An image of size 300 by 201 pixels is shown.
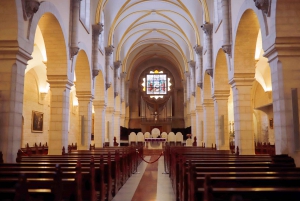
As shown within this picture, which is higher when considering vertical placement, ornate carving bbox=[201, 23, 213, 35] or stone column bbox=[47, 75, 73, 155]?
ornate carving bbox=[201, 23, 213, 35]

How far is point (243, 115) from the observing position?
1178cm

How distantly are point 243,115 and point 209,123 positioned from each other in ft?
23.1

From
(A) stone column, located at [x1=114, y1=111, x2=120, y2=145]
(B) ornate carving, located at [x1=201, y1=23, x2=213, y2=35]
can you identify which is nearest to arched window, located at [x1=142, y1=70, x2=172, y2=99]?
(A) stone column, located at [x1=114, y1=111, x2=120, y2=145]

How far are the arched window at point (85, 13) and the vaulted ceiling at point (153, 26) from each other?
116cm

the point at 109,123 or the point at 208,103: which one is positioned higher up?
the point at 208,103

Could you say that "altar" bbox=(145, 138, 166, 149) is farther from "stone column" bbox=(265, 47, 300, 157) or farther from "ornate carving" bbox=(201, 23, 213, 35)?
"stone column" bbox=(265, 47, 300, 157)

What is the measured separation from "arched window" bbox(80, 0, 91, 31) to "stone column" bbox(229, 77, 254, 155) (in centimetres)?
803

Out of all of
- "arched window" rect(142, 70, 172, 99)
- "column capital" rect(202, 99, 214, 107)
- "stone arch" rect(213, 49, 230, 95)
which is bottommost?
"column capital" rect(202, 99, 214, 107)

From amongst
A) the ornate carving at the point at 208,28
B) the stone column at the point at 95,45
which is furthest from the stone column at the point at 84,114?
the ornate carving at the point at 208,28

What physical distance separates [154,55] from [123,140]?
11115mm

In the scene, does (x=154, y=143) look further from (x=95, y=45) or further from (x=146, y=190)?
(x=146, y=190)

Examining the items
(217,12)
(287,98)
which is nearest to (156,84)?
(217,12)

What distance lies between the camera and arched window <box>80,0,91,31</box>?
15.4 metres

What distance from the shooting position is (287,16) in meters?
7.72
